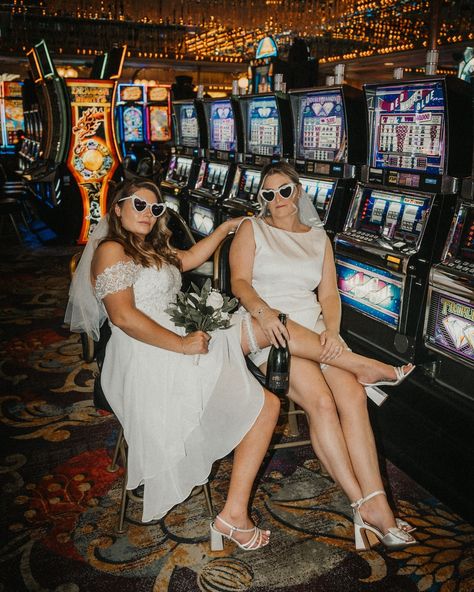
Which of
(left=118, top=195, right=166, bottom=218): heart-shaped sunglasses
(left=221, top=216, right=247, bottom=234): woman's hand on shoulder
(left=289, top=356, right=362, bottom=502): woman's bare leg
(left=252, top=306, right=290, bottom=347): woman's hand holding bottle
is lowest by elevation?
(left=289, top=356, right=362, bottom=502): woman's bare leg

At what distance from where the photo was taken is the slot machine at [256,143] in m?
5.29

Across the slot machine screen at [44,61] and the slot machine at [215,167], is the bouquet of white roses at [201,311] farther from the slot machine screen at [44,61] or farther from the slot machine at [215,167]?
the slot machine screen at [44,61]

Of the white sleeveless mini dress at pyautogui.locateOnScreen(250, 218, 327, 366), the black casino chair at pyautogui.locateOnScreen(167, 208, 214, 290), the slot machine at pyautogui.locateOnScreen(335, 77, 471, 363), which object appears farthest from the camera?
the slot machine at pyautogui.locateOnScreen(335, 77, 471, 363)

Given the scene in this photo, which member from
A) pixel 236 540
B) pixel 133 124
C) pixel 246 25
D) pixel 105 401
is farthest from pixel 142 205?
pixel 133 124

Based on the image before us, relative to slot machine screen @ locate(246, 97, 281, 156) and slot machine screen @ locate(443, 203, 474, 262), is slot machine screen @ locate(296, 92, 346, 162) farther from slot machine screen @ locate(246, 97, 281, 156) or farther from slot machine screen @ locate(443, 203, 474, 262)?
slot machine screen @ locate(443, 203, 474, 262)

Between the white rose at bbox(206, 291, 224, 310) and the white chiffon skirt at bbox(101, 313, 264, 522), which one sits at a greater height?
the white rose at bbox(206, 291, 224, 310)

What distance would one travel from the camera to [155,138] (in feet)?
41.3

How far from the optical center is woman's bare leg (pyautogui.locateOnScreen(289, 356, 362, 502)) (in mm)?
2402

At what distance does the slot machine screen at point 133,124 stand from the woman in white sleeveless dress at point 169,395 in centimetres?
1047

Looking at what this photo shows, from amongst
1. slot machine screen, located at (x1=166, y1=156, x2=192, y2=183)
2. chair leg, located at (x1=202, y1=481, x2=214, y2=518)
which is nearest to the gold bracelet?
chair leg, located at (x1=202, y1=481, x2=214, y2=518)

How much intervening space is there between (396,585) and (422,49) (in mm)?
12180

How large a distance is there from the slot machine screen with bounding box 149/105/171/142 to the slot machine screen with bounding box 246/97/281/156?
7.07m

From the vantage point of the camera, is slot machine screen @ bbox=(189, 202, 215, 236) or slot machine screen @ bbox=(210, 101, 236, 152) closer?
slot machine screen @ bbox=(210, 101, 236, 152)

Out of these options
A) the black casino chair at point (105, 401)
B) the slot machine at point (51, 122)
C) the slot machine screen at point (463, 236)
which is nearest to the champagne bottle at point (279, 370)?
the black casino chair at point (105, 401)
